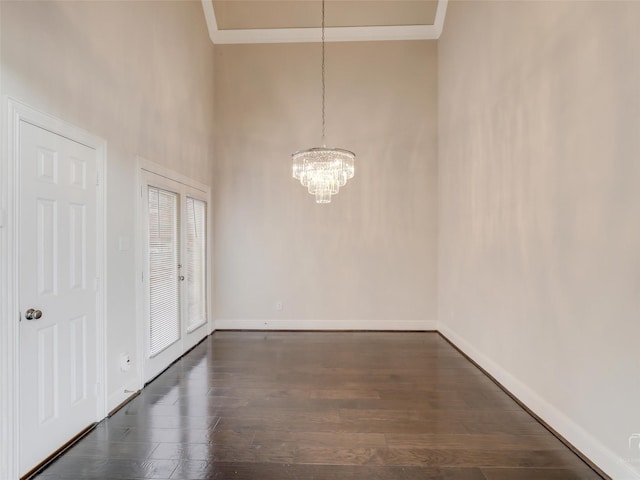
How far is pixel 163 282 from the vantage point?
3703 mm

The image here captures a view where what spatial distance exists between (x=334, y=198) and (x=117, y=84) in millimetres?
3142

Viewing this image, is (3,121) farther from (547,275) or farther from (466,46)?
(466,46)

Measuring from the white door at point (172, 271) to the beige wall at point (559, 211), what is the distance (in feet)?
11.6

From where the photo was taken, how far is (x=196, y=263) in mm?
4695

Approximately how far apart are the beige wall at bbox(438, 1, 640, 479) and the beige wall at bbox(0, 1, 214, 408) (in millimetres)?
3548

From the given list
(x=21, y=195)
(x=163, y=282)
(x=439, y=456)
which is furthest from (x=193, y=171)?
(x=439, y=456)

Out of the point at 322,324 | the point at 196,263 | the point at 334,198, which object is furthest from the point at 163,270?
the point at 334,198

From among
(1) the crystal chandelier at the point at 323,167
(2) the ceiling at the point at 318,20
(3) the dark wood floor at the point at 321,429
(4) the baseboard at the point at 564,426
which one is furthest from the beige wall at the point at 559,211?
(1) the crystal chandelier at the point at 323,167

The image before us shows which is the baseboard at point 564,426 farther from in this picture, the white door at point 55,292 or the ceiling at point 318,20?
the ceiling at point 318,20

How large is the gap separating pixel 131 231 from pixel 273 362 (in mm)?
2126

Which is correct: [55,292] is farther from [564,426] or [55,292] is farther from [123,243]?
[564,426]

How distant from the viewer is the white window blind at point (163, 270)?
3467 mm

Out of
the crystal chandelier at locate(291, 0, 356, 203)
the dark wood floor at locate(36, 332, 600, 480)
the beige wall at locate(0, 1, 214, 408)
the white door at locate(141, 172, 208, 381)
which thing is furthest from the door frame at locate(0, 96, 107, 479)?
the crystal chandelier at locate(291, 0, 356, 203)

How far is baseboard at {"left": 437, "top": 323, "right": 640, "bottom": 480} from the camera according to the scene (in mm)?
1920
